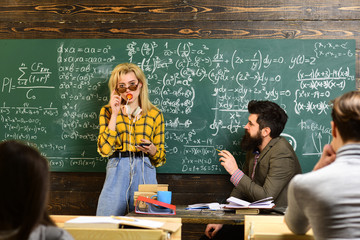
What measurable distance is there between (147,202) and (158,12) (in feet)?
7.48

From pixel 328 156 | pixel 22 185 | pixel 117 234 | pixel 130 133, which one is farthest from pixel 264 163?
pixel 22 185

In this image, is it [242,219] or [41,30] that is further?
[41,30]

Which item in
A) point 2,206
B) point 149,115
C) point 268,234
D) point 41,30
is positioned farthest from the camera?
point 41,30

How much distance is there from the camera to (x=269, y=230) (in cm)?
191

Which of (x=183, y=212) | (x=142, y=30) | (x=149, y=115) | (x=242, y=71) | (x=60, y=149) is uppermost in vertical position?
(x=142, y=30)

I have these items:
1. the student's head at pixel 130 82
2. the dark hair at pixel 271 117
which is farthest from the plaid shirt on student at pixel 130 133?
the dark hair at pixel 271 117

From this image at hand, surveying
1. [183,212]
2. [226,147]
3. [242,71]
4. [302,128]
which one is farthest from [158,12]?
[183,212]

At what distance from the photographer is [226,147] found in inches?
165

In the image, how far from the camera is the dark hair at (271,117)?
3.65 metres

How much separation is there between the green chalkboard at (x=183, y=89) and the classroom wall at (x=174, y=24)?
0.09 metres

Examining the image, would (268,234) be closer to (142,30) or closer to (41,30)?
(142,30)

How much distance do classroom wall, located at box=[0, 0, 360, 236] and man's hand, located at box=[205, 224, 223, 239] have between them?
2.51 feet

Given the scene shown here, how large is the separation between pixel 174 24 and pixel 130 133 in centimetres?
128

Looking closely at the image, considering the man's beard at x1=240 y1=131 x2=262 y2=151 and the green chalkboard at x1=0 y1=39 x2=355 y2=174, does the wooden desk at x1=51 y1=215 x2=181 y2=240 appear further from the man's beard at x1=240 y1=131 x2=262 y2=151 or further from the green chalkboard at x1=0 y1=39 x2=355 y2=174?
the green chalkboard at x1=0 y1=39 x2=355 y2=174
